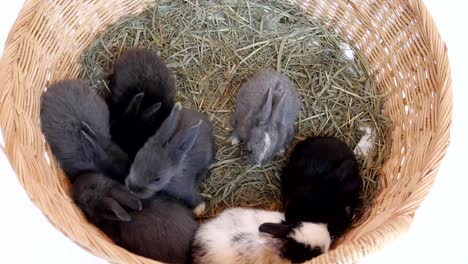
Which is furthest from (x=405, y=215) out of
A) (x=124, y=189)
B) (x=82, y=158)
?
(x=82, y=158)

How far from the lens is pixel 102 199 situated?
1.94 metres

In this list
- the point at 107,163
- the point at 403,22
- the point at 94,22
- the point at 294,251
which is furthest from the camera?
the point at 94,22

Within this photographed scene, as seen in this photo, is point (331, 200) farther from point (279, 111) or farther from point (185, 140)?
point (185, 140)

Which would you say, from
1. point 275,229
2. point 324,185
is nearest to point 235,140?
point 324,185

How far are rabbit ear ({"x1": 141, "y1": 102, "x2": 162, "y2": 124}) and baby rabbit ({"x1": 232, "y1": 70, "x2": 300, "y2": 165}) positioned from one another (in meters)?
0.41

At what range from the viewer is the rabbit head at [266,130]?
2180mm

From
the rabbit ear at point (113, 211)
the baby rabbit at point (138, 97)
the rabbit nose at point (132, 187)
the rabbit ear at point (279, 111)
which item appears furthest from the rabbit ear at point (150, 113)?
the rabbit ear at point (279, 111)

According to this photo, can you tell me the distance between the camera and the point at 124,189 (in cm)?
199

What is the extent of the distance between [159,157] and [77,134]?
39 centimetres

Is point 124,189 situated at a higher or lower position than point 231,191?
higher

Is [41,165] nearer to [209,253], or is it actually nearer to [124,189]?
[124,189]

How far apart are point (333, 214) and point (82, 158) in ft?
3.42

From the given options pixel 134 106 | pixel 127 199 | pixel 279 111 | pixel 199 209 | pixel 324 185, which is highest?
pixel 134 106

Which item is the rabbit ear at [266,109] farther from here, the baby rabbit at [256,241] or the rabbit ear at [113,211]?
the rabbit ear at [113,211]
